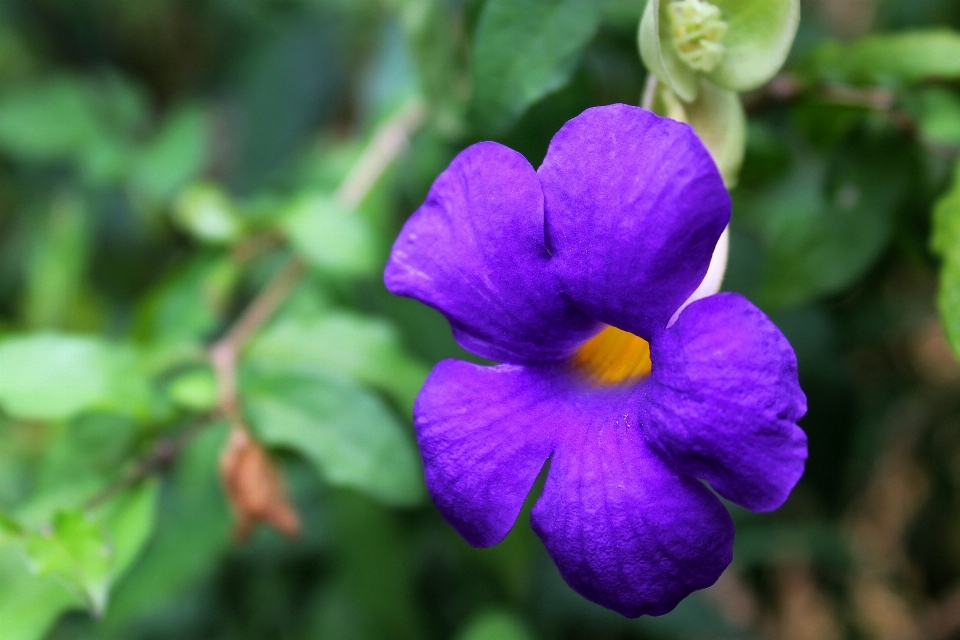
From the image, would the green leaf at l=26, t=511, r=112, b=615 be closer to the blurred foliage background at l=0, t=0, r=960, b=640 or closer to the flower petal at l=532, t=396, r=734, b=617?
the blurred foliage background at l=0, t=0, r=960, b=640

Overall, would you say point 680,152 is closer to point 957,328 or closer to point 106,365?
point 957,328

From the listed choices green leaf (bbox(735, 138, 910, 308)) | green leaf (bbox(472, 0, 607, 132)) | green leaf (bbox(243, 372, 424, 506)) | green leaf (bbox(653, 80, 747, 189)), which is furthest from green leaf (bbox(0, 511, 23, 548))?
green leaf (bbox(735, 138, 910, 308))

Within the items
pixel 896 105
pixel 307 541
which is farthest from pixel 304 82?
pixel 896 105

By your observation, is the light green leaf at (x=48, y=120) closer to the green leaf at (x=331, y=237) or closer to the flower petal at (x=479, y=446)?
the green leaf at (x=331, y=237)

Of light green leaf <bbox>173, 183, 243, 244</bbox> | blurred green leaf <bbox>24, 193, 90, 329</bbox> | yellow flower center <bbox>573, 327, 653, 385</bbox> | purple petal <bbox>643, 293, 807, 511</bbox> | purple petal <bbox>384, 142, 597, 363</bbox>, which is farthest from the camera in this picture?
blurred green leaf <bbox>24, 193, 90, 329</bbox>

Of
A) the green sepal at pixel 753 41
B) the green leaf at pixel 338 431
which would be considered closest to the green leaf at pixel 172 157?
the green leaf at pixel 338 431

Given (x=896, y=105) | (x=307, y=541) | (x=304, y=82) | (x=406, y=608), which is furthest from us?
(x=304, y=82)

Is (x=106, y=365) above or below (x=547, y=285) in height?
below

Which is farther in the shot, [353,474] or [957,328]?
[353,474]
